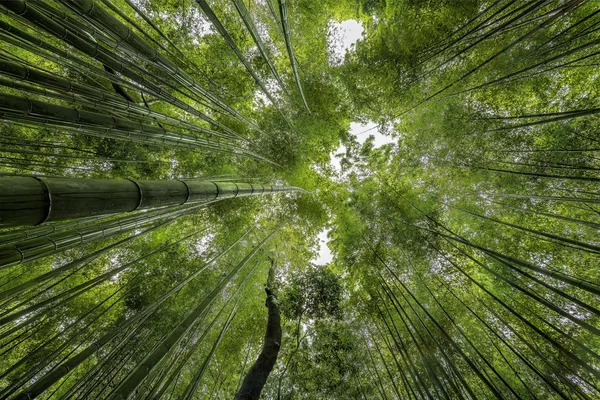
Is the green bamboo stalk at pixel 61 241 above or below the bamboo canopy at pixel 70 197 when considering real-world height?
below

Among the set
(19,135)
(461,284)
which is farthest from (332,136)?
(19,135)

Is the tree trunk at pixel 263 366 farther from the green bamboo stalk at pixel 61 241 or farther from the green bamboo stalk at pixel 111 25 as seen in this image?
the green bamboo stalk at pixel 111 25

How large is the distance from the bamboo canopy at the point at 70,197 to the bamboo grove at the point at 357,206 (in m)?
1.98

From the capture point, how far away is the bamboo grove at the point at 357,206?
438 centimetres

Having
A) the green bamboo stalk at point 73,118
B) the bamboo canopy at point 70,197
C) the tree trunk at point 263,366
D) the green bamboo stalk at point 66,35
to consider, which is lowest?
the tree trunk at point 263,366

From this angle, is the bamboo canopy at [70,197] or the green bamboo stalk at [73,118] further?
the green bamboo stalk at [73,118]

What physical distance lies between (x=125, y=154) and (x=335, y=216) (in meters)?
5.57

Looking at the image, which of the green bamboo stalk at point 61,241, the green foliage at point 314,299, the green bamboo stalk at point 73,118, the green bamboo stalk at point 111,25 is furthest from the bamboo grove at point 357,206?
the green bamboo stalk at point 111,25

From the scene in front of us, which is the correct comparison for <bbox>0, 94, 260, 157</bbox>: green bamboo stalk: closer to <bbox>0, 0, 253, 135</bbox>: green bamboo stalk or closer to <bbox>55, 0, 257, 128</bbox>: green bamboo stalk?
<bbox>0, 0, 253, 135</bbox>: green bamboo stalk

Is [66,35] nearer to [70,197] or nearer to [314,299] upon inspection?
[70,197]

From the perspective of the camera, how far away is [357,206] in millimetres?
6965

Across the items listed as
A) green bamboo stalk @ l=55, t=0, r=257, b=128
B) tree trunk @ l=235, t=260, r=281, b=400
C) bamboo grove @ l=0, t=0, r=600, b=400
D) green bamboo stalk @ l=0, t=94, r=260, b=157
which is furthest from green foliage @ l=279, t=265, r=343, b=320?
green bamboo stalk @ l=55, t=0, r=257, b=128

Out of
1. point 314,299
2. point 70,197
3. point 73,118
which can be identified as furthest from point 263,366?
point 73,118

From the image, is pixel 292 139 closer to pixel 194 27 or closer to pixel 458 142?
pixel 194 27
